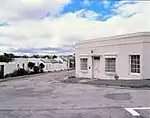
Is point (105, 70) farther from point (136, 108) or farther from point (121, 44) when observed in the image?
point (136, 108)

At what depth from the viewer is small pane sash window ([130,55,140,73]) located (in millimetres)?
22856

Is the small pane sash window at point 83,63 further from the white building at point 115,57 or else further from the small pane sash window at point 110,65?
the small pane sash window at point 110,65

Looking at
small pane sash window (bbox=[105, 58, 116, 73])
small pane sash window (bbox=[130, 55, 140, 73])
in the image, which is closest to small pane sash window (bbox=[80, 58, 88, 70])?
small pane sash window (bbox=[105, 58, 116, 73])

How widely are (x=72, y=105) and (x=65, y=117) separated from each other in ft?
7.82

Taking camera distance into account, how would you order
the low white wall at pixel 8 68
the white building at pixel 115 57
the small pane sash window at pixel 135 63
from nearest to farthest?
the white building at pixel 115 57 → the small pane sash window at pixel 135 63 → the low white wall at pixel 8 68

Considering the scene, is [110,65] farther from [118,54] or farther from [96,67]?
[96,67]

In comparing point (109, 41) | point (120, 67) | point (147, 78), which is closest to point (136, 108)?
point (147, 78)

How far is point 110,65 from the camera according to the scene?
87.1ft

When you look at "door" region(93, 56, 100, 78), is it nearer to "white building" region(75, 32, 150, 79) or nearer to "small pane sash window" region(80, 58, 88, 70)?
"white building" region(75, 32, 150, 79)

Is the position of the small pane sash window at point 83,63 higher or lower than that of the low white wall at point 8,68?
higher

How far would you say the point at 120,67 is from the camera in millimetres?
24938

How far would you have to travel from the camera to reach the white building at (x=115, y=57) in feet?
73.3

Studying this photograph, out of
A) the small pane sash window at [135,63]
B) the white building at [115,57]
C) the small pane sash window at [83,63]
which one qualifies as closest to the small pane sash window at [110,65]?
the white building at [115,57]

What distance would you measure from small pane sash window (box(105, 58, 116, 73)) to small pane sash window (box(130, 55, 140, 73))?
2542mm
